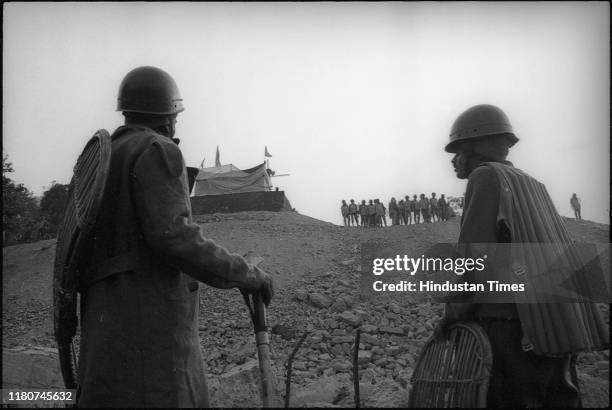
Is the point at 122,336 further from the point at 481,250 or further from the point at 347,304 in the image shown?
the point at 347,304

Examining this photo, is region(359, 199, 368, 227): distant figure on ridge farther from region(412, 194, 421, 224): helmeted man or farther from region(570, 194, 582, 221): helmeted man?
region(570, 194, 582, 221): helmeted man

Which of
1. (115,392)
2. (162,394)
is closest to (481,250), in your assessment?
(162,394)

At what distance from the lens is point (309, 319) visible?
8.65 meters

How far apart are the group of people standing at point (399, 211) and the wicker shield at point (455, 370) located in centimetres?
1904

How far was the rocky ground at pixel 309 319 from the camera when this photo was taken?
5.23m

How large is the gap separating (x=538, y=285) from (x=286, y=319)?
21.5 ft

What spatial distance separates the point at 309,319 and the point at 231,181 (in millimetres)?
14111

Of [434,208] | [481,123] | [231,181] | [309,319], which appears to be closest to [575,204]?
[434,208]

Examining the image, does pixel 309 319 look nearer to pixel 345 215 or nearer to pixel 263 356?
pixel 263 356

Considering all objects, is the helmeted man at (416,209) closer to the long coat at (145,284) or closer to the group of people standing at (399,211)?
the group of people standing at (399,211)

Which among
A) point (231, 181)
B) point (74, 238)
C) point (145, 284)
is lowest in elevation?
point (145, 284)

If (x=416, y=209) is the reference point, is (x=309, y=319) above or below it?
below

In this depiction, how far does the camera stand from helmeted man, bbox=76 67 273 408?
85.1 inches

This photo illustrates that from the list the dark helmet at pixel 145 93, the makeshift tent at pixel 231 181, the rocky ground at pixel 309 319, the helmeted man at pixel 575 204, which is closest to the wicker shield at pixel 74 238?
the dark helmet at pixel 145 93
